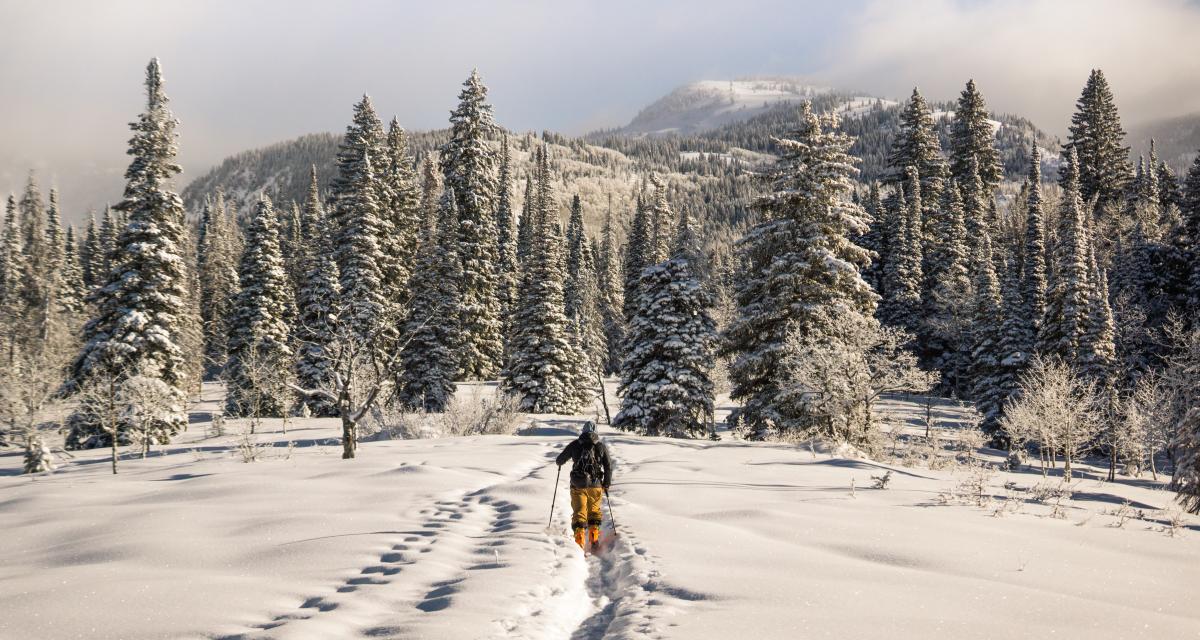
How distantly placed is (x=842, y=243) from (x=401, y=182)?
3290 cm

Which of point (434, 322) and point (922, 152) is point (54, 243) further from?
point (922, 152)

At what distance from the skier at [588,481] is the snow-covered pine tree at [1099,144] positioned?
80.5m

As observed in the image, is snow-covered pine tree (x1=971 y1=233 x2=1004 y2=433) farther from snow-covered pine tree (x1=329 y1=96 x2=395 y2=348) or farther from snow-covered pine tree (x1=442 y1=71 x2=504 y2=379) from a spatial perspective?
snow-covered pine tree (x1=329 y1=96 x2=395 y2=348)

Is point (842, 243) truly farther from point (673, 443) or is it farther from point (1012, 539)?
point (1012, 539)

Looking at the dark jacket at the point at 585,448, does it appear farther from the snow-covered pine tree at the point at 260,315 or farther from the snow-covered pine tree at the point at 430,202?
the snow-covered pine tree at the point at 260,315

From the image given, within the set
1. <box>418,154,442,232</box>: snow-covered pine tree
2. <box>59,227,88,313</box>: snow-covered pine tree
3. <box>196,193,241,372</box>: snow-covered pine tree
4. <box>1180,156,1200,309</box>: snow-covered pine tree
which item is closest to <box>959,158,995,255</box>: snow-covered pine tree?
<box>1180,156,1200,309</box>: snow-covered pine tree

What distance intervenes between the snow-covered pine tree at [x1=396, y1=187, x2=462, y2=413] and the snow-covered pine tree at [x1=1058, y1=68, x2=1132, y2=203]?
223ft

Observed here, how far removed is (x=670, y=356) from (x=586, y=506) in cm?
1985

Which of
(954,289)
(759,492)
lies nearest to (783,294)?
(759,492)

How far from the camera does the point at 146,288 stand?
94.9 ft

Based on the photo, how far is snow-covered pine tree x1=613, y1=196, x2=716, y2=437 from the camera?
2827 cm

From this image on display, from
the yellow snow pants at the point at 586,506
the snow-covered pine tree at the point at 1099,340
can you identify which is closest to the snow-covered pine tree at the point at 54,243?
the yellow snow pants at the point at 586,506

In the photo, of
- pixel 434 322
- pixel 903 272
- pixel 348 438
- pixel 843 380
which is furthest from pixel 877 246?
pixel 348 438

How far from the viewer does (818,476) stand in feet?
45.3
